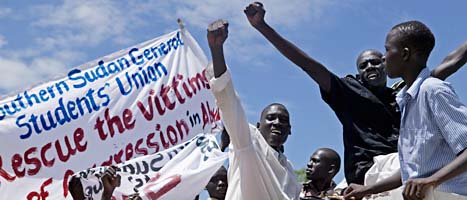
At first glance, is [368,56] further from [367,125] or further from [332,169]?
[332,169]

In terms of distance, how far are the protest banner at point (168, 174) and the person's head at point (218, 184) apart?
0.08 m

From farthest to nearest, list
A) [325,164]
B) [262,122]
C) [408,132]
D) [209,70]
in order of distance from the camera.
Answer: [325,164], [262,122], [209,70], [408,132]

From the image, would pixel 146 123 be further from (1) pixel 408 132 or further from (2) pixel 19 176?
(1) pixel 408 132

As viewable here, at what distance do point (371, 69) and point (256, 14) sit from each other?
1.03 m

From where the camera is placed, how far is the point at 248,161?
5.21 meters

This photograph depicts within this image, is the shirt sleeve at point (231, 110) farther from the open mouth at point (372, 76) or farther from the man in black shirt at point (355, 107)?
the open mouth at point (372, 76)

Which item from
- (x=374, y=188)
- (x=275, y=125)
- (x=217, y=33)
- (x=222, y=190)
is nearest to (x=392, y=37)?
(x=374, y=188)

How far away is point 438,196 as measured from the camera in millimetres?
3727

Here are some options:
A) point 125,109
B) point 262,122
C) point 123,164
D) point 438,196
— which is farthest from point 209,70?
point 125,109

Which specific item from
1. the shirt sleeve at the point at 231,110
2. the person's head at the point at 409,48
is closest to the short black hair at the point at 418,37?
the person's head at the point at 409,48

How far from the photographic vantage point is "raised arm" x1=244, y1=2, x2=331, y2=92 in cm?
470

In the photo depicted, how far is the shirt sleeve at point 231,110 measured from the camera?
4887mm

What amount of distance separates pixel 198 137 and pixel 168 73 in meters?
0.85

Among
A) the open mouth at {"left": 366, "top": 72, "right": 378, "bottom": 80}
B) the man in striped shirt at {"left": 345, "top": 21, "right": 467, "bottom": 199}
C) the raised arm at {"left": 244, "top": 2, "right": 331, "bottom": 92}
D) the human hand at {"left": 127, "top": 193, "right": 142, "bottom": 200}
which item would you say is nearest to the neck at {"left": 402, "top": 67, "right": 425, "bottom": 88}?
the man in striped shirt at {"left": 345, "top": 21, "right": 467, "bottom": 199}
